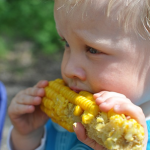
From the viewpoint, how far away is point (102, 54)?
1412mm

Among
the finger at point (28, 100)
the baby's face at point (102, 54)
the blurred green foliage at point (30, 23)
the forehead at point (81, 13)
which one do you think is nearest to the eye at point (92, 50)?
the baby's face at point (102, 54)

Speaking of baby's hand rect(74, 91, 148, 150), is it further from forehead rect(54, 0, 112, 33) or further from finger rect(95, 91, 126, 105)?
forehead rect(54, 0, 112, 33)

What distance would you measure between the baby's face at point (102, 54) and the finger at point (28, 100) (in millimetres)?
385

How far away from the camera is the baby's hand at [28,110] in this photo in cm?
183

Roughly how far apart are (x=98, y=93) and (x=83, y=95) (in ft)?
0.39

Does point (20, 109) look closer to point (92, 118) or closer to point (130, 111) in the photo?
point (92, 118)

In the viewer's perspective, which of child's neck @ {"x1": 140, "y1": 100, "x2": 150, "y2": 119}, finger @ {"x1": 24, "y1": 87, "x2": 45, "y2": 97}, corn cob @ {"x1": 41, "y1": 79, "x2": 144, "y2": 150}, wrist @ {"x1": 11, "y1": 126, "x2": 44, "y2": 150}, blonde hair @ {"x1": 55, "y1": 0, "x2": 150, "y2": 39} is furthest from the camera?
wrist @ {"x1": 11, "y1": 126, "x2": 44, "y2": 150}

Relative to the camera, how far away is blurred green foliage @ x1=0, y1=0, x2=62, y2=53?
5.50 metres

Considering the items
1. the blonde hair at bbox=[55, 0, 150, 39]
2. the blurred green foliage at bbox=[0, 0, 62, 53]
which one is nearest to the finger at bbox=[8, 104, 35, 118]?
the blonde hair at bbox=[55, 0, 150, 39]

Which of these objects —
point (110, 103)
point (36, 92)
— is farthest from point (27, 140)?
point (110, 103)

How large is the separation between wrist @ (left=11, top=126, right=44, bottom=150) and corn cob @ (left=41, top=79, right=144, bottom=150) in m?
0.38

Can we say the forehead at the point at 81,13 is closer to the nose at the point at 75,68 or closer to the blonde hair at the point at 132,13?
the blonde hair at the point at 132,13

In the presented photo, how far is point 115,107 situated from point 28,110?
0.78 metres

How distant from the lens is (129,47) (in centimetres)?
136
